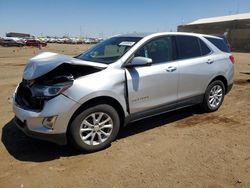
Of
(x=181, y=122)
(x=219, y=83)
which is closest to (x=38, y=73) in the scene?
(x=181, y=122)

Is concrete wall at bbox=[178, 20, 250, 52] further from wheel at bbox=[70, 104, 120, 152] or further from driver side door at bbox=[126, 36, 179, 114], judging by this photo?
wheel at bbox=[70, 104, 120, 152]

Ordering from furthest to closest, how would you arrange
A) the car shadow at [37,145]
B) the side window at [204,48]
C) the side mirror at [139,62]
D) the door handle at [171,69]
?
1. the side window at [204,48]
2. the door handle at [171,69]
3. the side mirror at [139,62]
4. the car shadow at [37,145]

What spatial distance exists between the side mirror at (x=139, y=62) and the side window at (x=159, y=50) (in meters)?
0.26

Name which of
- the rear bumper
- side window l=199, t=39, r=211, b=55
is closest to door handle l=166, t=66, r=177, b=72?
side window l=199, t=39, r=211, b=55

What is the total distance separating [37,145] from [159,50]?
256 centimetres

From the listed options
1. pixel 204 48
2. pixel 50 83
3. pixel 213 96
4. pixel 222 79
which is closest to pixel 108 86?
pixel 50 83

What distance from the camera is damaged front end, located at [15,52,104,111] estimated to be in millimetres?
4371

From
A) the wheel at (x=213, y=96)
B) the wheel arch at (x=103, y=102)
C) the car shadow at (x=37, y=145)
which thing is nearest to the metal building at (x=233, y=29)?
the wheel at (x=213, y=96)

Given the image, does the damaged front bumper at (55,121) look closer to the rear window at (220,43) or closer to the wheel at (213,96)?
the wheel at (213,96)

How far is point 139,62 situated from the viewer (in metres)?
4.95

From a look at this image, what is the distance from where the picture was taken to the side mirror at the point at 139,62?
16.2ft

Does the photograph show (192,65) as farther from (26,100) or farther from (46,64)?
(26,100)

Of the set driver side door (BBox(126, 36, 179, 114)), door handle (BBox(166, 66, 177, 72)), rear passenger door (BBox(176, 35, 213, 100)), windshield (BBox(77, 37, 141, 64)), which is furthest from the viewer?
rear passenger door (BBox(176, 35, 213, 100))

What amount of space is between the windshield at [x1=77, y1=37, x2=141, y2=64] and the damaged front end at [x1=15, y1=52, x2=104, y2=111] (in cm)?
57
